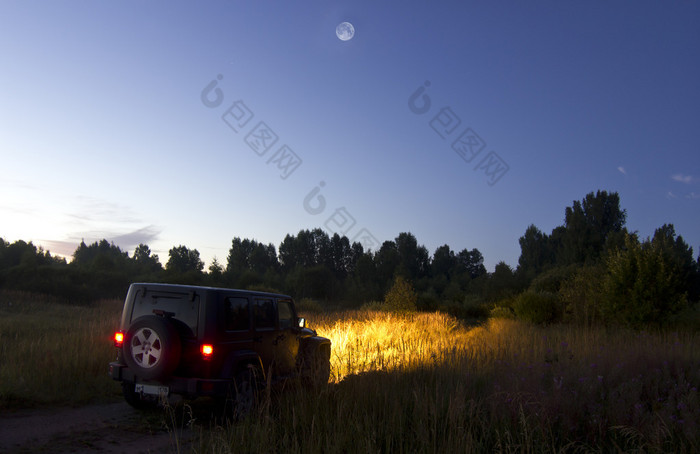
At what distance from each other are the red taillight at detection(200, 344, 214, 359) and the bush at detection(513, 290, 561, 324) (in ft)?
66.7

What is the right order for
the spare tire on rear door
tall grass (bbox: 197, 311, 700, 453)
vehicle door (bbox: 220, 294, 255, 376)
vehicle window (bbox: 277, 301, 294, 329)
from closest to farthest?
1. tall grass (bbox: 197, 311, 700, 453)
2. the spare tire on rear door
3. vehicle door (bbox: 220, 294, 255, 376)
4. vehicle window (bbox: 277, 301, 294, 329)

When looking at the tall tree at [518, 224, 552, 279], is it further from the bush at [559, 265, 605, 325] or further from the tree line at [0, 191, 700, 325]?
Answer: the bush at [559, 265, 605, 325]

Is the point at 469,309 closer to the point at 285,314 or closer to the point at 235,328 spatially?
the point at 285,314

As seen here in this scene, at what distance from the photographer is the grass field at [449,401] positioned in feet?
15.6

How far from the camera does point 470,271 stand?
4060 inches

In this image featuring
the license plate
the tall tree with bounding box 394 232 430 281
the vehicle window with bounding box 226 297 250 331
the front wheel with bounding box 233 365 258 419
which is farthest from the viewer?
the tall tree with bounding box 394 232 430 281

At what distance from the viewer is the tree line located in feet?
58.7

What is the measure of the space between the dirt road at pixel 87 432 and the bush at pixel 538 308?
20.5 m

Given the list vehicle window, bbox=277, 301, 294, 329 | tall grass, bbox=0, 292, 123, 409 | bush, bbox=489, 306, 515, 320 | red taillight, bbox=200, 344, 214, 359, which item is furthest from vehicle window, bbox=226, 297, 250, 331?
bush, bbox=489, 306, 515, 320

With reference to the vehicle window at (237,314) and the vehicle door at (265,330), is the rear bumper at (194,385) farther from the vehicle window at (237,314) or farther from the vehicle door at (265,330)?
the vehicle door at (265,330)

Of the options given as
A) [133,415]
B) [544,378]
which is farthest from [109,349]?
[544,378]

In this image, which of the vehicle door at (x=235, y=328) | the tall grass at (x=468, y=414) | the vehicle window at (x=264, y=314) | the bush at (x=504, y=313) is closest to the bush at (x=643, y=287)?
the bush at (x=504, y=313)

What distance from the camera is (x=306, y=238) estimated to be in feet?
306

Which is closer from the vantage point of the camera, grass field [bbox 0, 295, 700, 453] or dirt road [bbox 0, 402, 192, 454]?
grass field [bbox 0, 295, 700, 453]
